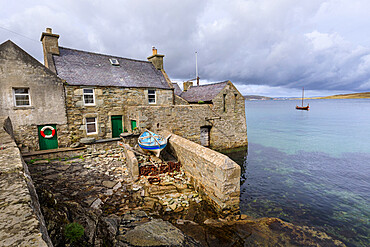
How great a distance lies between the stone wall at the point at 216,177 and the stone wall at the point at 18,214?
246 inches

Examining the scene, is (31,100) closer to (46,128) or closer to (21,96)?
(21,96)

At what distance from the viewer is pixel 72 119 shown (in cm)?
1436

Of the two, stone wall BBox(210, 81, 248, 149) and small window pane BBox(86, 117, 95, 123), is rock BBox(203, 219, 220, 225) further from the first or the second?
small window pane BBox(86, 117, 95, 123)

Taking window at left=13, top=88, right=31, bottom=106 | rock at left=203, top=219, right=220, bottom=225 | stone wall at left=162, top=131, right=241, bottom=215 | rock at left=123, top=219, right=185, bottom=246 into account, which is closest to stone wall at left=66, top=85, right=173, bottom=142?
window at left=13, top=88, right=31, bottom=106

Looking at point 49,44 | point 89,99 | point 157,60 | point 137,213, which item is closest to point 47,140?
point 89,99

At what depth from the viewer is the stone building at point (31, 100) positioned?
1198cm

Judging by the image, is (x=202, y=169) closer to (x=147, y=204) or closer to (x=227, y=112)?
(x=147, y=204)

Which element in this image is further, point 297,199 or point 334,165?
point 334,165

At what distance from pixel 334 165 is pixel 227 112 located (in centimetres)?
1165

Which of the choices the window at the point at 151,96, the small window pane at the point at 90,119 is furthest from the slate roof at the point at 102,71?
the small window pane at the point at 90,119

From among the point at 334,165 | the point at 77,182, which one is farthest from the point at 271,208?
the point at 334,165

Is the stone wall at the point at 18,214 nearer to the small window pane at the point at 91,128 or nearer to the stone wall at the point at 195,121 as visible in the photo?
the stone wall at the point at 195,121

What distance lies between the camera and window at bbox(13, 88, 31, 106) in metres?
12.4

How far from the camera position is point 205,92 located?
2177cm
